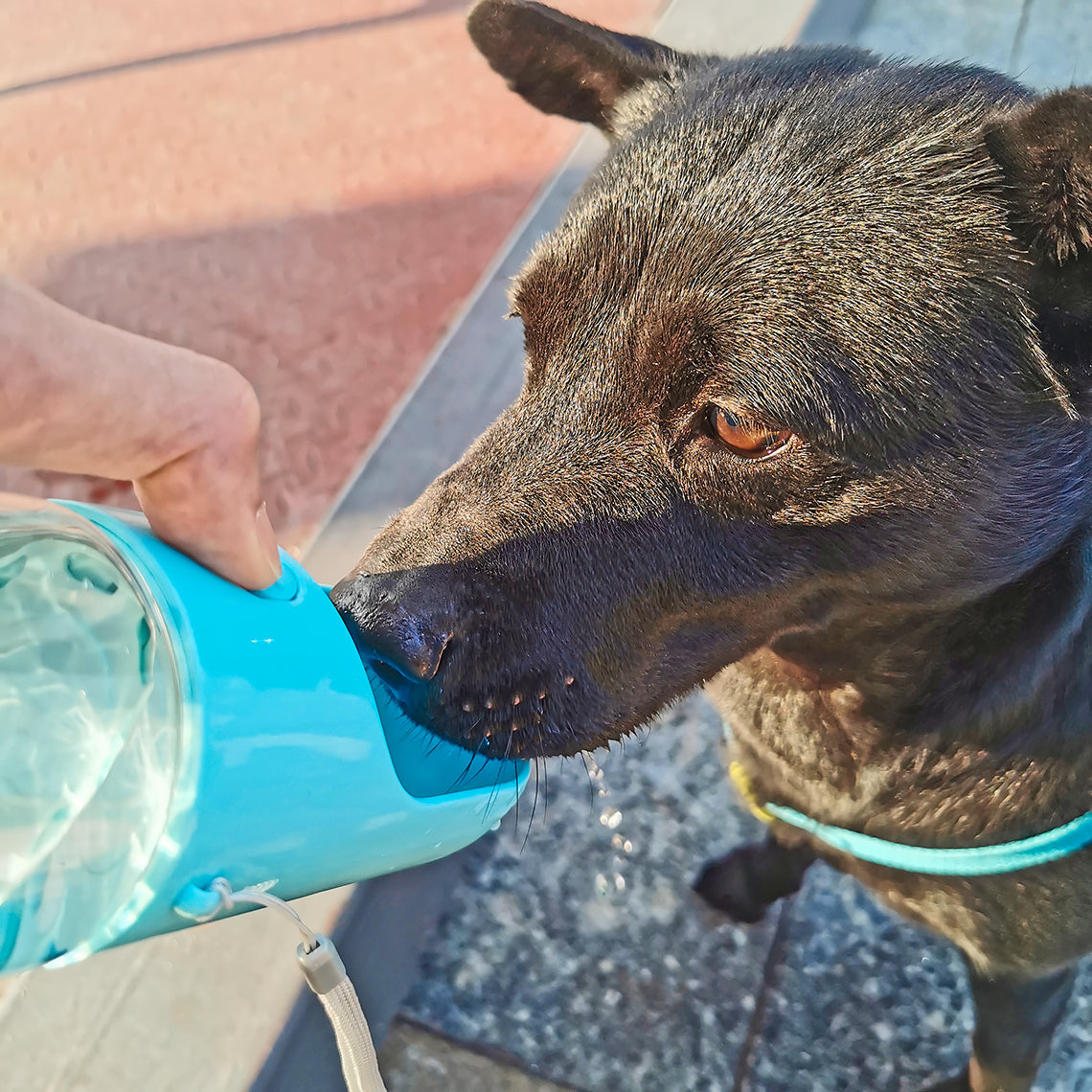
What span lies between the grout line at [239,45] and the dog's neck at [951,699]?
4.59 meters

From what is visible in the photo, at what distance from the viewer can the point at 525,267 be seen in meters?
1.71

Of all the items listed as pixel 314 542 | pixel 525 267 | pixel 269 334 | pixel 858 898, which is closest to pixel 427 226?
pixel 269 334

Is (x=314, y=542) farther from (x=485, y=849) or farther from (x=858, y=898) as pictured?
(x=858, y=898)

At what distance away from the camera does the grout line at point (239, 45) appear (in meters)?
5.16

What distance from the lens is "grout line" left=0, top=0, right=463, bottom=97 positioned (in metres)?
5.16

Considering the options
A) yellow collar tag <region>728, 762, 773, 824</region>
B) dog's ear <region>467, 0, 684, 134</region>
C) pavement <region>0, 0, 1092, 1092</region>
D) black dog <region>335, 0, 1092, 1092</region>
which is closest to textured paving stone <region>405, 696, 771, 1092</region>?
pavement <region>0, 0, 1092, 1092</region>

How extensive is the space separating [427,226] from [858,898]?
3.08 metres

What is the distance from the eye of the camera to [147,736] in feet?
3.90

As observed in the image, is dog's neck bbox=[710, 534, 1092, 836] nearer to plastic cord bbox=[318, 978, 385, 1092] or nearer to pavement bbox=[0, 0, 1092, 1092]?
pavement bbox=[0, 0, 1092, 1092]

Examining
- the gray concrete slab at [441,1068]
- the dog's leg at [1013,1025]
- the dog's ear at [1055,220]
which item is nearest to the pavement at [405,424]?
the gray concrete slab at [441,1068]

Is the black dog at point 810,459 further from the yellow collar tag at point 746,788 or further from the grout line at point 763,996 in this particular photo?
the grout line at point 763,996

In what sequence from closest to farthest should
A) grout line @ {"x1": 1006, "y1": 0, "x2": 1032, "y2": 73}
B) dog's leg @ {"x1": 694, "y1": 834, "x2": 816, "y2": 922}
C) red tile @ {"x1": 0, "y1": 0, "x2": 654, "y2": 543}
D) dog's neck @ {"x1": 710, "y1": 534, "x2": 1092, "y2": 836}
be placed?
dog's neck @ {"x1": 710, "y1": 534, "x2": 1092, "y2": 836}, dog's leg @ {"x1": 694, "y1": 834, "x2": 816, "y2": 922}, red tile @ {"x1": 0, "y1": 0, "x2": 654, "y2": 543}, grout line @ {"x1": 1006, "y1": 0, "x2": 1032, "y2": 73}

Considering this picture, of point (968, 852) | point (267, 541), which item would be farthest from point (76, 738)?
point (968, 852)

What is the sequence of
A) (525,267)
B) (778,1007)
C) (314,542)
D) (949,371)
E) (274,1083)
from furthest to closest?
(314,542) < (778,1007) < (274,1083) < (525,267) < (949,371)
